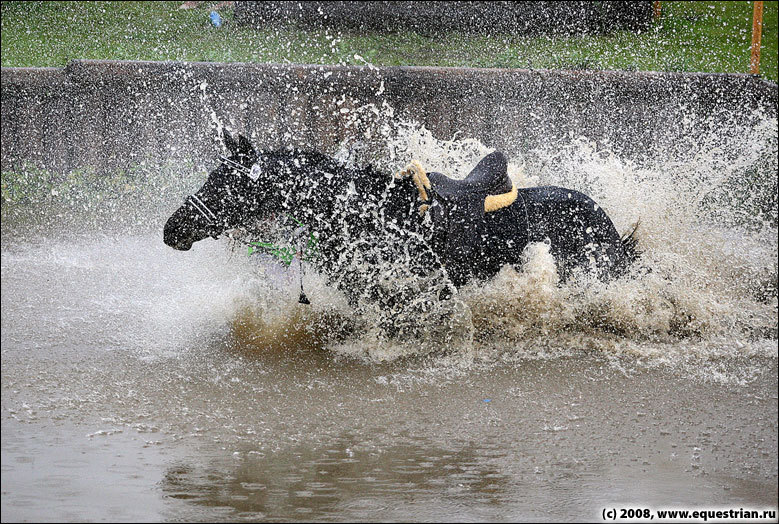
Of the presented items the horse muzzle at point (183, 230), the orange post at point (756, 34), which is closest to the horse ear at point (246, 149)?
the horse muzzle at point (183, 230)

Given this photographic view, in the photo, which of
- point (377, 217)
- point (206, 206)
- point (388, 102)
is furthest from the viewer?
point (388, 102)

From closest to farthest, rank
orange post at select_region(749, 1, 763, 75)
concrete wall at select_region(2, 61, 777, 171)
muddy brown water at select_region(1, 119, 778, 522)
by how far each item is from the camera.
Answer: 1. muddy brown water at select_region(1, 119, 778, 522)
2. concrete wall at select_region(2, 61, 777, 171)
3. orange post at select_region(749, 1, 763, 75)

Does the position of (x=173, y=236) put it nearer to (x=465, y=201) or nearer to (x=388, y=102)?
(x=465, y=201)

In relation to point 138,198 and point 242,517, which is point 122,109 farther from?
point 242,517

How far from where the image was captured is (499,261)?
15.7ft

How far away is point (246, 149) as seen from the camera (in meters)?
4.34

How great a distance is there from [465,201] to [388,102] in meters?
4.42

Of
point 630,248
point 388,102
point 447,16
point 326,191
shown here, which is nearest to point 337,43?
point 447,16

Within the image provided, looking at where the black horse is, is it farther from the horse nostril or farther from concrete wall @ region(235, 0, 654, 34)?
concrete wall @ region(235, 0, 654, 34)

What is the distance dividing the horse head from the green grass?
5.15m

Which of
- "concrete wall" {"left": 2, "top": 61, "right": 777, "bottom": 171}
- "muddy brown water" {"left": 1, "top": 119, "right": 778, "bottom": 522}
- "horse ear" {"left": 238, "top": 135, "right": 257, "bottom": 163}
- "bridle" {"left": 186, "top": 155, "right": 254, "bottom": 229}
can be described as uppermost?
"concrete wall" {"left": 2, "top": 61, "right": 777, "bottom": 171}

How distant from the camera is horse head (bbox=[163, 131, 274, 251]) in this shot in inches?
169

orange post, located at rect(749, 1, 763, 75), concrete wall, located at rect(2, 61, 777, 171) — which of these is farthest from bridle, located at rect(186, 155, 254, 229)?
orange post, located at rect(749, 1, 763, 75)

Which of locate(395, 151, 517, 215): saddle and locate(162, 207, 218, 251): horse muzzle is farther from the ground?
locate(395, 151, 517, 215): saddle
